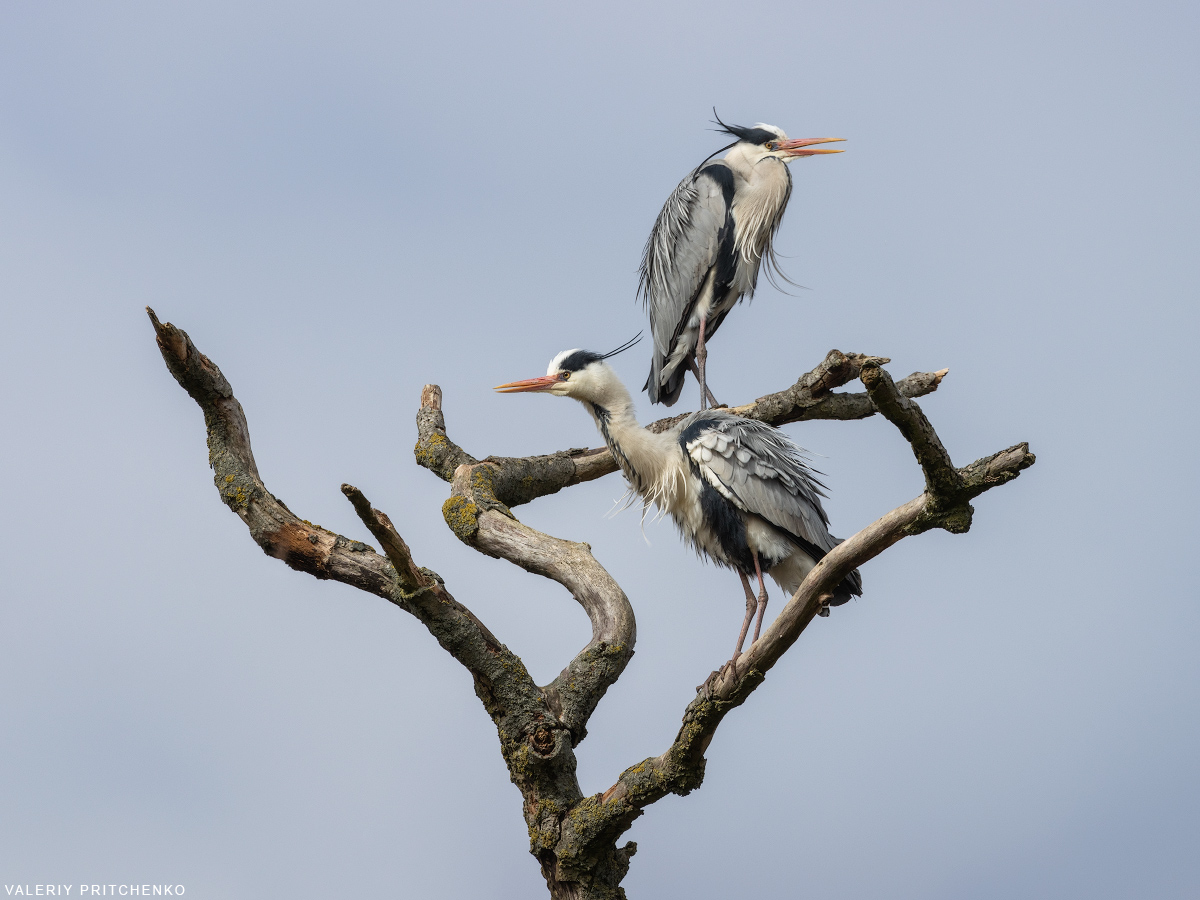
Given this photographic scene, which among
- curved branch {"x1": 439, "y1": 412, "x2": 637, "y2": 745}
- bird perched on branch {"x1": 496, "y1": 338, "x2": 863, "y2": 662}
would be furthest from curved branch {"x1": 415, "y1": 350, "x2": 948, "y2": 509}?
bird perched on branch {"x1": 496, "y1": 338, "x2": 863, "y2": 662}

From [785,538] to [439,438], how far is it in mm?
1820

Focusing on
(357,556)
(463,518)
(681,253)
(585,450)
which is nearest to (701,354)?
(681,253)

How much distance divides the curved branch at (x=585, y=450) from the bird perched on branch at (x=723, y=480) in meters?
0.52

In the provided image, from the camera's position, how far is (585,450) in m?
5.39

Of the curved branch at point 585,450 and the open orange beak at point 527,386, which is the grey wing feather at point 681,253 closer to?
the curved branch at point 585,450

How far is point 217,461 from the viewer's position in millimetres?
4176

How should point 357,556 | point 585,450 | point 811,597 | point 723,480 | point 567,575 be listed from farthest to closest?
point 585,450 < point 723,480 < point 567,575 < point 357,556 < point 811,597

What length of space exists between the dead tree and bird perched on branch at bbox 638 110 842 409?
2285 mm

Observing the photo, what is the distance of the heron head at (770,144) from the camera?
21.7 ft

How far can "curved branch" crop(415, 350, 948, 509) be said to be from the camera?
16.4 feet

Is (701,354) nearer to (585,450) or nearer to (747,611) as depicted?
(585,450)

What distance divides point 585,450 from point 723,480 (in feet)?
4.09

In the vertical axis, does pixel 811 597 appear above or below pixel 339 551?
below

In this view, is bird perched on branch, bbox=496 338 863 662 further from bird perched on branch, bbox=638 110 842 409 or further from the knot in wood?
bird perched on branch, bbox=638 110 842 409
